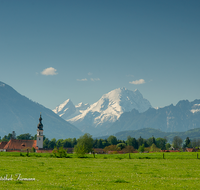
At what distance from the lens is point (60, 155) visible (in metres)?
67.4

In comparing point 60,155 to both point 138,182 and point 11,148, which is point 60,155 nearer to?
point 138,182

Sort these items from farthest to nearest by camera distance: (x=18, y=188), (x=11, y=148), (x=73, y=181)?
1. (x=11, y=148)
2. (x=73, y=181)
3. (x=18, y=188)

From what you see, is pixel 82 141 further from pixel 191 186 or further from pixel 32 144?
pixel 191 186

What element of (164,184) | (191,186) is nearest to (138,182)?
(164,184)

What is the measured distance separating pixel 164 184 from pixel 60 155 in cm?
4795

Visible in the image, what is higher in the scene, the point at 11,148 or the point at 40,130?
the point at 40,130

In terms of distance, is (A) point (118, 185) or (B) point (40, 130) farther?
(B) point (40, 130)

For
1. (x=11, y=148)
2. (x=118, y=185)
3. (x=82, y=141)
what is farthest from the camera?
(x=11, y=148)

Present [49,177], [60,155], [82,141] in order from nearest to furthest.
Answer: [49,177], [60,155], [82,141]

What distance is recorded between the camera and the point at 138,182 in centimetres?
2352

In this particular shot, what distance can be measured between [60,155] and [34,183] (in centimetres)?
4643

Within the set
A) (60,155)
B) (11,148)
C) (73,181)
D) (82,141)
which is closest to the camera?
(73,181)

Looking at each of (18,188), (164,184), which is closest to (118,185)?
(164,184)

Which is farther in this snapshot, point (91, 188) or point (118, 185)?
point (118, 185)
